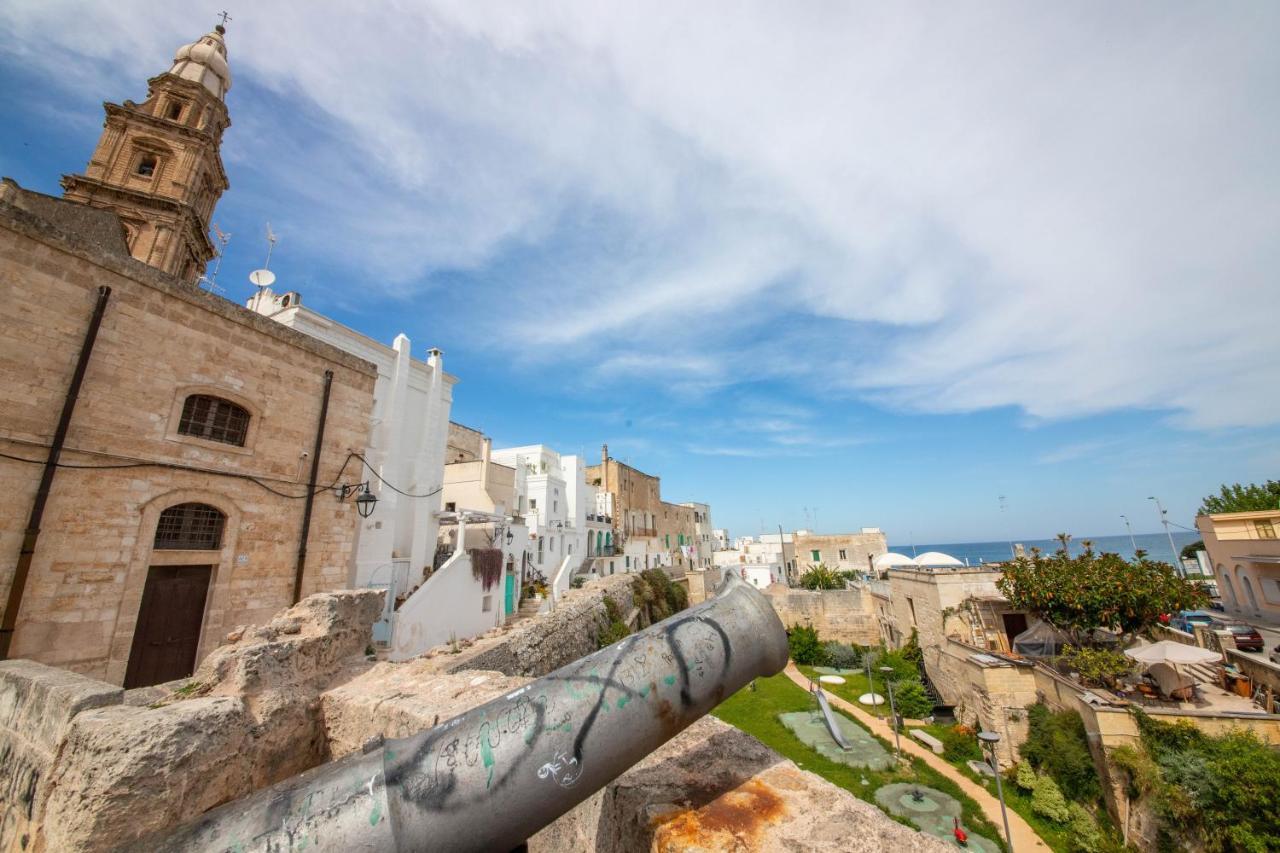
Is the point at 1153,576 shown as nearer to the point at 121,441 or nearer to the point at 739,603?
the point at 739,603

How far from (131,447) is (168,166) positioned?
17.4 m

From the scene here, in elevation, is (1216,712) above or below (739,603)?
below

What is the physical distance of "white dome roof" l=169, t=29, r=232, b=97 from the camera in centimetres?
1934

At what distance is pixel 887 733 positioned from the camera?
54.7 feet

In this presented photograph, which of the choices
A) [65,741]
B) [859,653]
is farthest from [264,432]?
[859,653]

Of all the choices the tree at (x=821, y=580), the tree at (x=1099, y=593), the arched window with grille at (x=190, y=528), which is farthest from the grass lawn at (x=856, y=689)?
the arched window with grille at (x=190, y=528)

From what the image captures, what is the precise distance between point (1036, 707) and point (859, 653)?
13.5 metres

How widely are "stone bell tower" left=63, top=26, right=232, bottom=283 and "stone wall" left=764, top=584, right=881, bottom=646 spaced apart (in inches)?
1166

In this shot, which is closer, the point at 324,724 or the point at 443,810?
the point at 443,810

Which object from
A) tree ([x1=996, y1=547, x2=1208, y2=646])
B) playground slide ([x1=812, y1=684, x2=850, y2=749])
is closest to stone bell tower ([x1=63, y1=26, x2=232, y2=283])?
playground slide ([x1=812, y1=684, x2=850, y2=749])

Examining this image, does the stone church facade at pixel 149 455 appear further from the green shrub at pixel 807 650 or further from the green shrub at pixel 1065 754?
the green shrub at pixel 807 650

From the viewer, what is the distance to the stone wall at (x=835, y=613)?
2716 centimetres

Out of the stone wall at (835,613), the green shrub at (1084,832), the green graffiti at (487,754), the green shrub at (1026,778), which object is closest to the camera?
the green graffiti at (487,754)

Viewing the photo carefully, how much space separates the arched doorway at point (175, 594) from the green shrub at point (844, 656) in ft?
85.7
